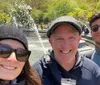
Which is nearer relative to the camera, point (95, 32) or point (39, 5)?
point (95, 32)

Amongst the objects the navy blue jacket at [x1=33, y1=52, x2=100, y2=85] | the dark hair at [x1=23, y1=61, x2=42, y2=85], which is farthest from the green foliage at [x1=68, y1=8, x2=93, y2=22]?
the dark hair at [x1=23, y1=61, x2=42, y2=85]

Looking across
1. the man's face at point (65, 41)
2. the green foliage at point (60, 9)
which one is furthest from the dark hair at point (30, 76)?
the green foliage at point (60, 9)

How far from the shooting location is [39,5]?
52.4 m

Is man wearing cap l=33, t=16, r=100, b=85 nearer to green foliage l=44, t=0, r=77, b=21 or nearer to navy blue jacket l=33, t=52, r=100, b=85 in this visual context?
navy blue jacket l=33, t=52, r=100, b=85

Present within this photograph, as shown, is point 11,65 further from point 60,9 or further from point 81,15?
point 60,9

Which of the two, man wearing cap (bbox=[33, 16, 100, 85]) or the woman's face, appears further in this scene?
man wearing cap (bbox=[33, 16, 100, 85])

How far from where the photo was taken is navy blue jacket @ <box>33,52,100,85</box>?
9.43ft

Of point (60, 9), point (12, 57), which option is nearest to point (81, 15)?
point (60, 9)

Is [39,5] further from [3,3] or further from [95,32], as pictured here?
[95,32]

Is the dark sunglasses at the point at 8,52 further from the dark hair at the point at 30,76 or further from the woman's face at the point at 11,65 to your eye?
the dark hair at the point at 30,76

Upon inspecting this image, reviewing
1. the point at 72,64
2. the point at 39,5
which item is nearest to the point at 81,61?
the point at 72,64

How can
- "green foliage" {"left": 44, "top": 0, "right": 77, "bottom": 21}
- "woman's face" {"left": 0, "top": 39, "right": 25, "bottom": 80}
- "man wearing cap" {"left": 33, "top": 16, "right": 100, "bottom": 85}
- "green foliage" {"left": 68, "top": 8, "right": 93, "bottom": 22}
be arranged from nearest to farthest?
"woman's face" {"left": 0, "top": 39, "right": 25, "bottom": 80}
"man wearing cap" {"left": 33, "top": 16, "right": 100, "bottom": 85}
"green foliage" {"left": 68, "top": 8, "right": 93, "bottom": 22}
"green foliage" {"left": 44, "top": 0, "right": 77, "bottom": 21}

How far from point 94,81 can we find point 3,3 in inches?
1624

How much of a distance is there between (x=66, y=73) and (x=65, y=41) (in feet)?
1.02
